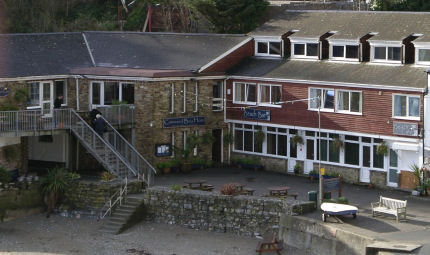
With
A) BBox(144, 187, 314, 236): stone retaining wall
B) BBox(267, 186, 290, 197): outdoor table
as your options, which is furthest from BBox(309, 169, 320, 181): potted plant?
BBox(144, 187, 314, 236): stone retaining wall

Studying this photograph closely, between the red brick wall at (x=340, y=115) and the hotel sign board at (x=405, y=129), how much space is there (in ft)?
0.62

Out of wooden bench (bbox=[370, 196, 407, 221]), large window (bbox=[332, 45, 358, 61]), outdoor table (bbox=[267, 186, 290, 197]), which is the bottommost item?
wooden bench (bbox=[370, 196, 407, 221])

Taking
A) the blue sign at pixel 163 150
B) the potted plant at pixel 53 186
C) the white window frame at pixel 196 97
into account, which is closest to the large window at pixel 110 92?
the blue sign at pixel 163 150

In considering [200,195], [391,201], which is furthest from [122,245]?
[391,201]

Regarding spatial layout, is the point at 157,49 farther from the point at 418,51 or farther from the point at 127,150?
the point at 418,51

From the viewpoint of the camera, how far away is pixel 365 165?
43094 mm

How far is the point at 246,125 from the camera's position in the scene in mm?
47656

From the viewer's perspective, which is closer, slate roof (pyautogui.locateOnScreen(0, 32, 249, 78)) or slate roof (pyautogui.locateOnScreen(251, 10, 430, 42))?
slate roof (pyautogui.locateOnScreen(251, 10, 430, 42))

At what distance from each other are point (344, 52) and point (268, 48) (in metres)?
4.79

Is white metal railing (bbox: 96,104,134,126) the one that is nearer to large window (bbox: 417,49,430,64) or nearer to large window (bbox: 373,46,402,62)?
large window (bbox: 373,46,402,62)

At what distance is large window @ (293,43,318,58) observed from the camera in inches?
1828

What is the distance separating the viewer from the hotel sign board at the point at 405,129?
1602 inches

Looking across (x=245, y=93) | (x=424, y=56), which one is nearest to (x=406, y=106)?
(x=424, y=56)

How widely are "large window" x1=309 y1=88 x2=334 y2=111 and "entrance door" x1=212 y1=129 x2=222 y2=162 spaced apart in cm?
567
